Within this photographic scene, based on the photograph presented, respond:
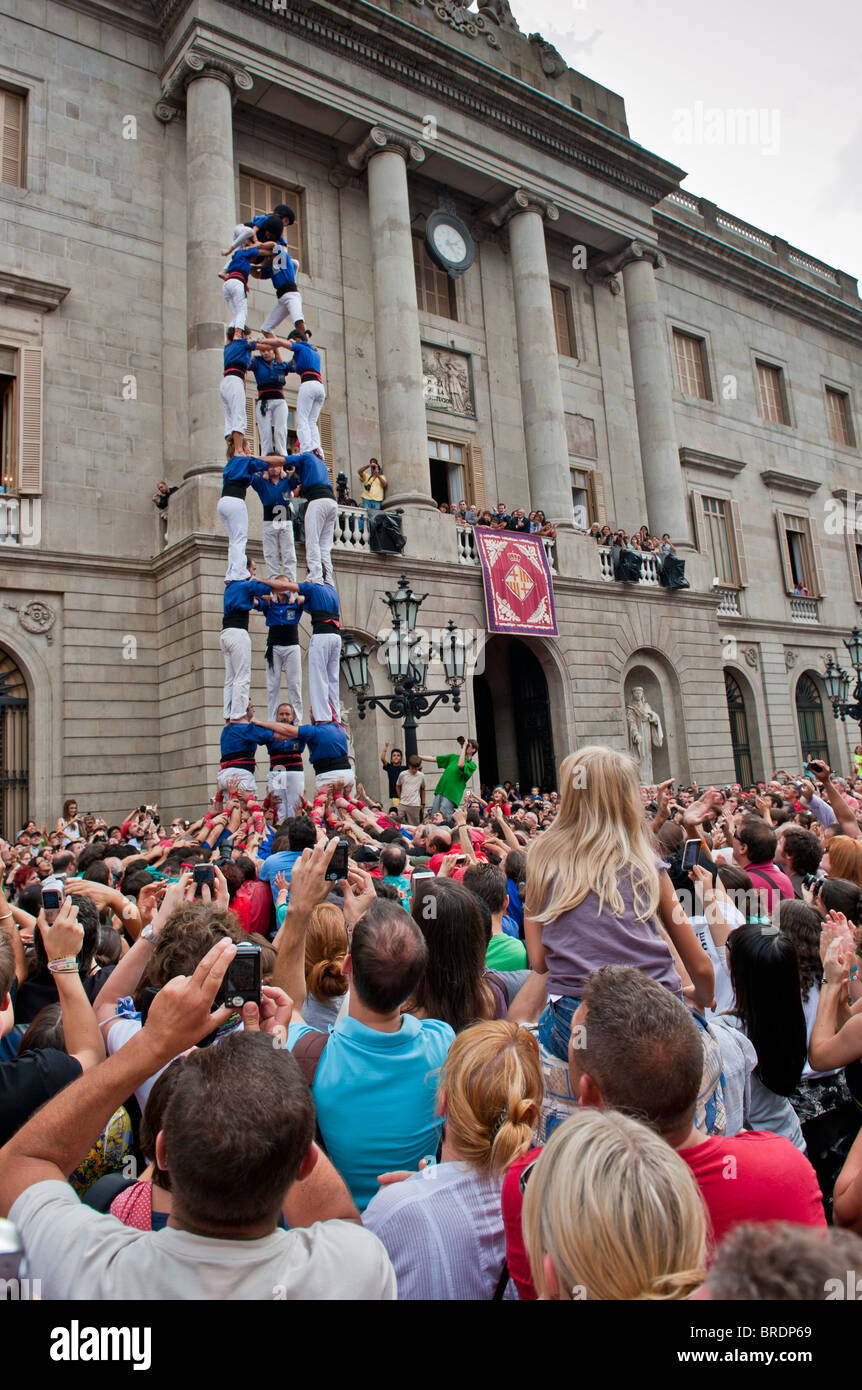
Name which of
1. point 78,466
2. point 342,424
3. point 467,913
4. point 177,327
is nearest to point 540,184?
point 342,424

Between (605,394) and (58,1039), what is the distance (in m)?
25.7

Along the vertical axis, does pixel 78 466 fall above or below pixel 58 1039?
above

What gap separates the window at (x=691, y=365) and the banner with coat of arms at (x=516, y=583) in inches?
490

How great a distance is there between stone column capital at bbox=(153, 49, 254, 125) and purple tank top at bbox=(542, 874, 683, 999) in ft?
64.8

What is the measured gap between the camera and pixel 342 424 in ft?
67.7

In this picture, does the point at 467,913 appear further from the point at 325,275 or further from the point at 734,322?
the point at 734,322

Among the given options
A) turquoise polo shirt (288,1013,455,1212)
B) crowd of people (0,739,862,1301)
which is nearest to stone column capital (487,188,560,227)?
crowd of people (0,739,862,1301)

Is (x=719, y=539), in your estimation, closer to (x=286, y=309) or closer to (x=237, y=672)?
(x=286, y=309)

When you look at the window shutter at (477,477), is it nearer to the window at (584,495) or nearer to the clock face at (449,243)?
the window at (584,495)

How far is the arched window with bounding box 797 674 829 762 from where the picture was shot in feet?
100

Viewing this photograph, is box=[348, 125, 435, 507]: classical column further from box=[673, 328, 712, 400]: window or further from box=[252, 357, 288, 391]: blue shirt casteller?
box=[673, 328, 712, 400]: window

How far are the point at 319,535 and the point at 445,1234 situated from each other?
10.9 meters

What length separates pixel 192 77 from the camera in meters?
17.8
